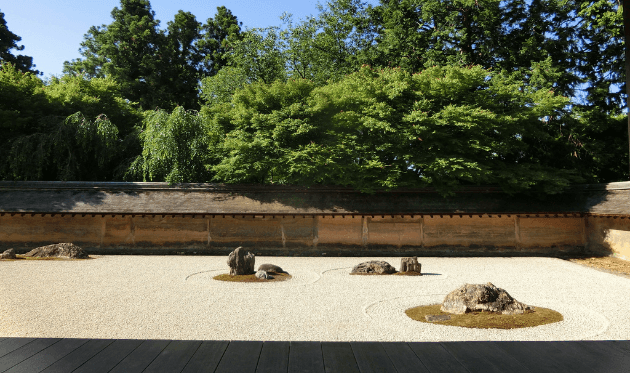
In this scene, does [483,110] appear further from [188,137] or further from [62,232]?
[62,232]

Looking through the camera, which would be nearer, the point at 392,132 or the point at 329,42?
the point at 392,132

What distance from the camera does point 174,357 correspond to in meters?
3.38

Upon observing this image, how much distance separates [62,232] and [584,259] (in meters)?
20.9

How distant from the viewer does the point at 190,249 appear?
17.6m

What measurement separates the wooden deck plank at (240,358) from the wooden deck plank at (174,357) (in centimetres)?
29

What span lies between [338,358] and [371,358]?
268mm

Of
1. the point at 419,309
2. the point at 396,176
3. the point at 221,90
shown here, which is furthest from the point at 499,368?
the point at 221,90

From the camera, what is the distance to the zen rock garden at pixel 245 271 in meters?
11.3

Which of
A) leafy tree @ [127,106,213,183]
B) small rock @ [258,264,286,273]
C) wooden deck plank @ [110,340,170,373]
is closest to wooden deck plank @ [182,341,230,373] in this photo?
wooden deck plank @ [110,340,170,373]

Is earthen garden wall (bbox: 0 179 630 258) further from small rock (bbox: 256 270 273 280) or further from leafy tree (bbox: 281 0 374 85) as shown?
leafy tree (bbox: 281 0 374 85)

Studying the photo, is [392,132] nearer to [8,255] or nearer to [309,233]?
[309,233]

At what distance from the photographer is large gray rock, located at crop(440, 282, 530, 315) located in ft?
24.5

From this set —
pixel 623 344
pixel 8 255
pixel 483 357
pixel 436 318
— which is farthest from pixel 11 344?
pixel 8 255

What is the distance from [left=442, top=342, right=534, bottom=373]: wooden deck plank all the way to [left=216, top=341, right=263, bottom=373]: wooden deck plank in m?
1.60
